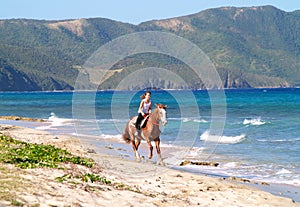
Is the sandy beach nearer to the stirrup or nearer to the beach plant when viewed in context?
the beach plant

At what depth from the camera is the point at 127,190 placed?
42.7ft

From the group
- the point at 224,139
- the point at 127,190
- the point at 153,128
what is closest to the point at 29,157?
the point at 127,190

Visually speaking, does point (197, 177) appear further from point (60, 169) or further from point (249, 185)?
point (60, 169)

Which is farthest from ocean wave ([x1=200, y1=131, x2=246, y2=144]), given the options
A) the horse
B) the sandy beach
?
the sandy beach

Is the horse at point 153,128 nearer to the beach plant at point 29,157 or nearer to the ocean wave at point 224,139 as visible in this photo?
the beach plant at point 29,157

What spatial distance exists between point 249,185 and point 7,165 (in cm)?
799

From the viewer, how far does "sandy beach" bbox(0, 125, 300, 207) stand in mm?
10922

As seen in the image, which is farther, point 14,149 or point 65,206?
point 14,149

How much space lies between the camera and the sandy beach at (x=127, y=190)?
1092 centimetres

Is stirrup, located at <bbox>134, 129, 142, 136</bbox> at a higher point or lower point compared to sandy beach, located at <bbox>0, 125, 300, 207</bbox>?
higher

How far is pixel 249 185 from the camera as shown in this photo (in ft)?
55.2

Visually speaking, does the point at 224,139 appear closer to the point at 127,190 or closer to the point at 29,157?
the point at 29,157

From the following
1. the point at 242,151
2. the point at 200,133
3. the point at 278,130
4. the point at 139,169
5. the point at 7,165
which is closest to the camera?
the point at 7,165

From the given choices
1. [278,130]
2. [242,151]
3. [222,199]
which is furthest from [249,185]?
[278,130]
